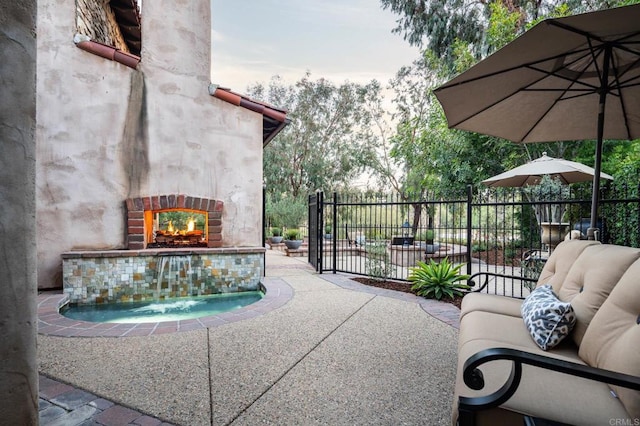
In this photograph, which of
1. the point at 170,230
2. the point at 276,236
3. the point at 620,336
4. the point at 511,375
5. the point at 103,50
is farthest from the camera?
the point at 276,236

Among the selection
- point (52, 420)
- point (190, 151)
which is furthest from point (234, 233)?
point (52, 420)

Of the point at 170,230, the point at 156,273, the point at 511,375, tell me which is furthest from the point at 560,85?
the point at 170,230

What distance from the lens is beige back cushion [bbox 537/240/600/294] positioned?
2227 millimetres

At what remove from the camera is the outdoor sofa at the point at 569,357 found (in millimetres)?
1115

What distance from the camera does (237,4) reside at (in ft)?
32.0

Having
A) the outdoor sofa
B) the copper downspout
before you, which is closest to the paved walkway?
the outdoor sofa

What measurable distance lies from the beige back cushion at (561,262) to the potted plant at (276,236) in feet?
32.3

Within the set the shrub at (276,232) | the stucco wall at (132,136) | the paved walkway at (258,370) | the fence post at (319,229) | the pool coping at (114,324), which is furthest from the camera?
the shrub at (276,232)

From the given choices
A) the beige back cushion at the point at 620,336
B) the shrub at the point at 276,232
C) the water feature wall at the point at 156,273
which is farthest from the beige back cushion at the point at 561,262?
the shrub at the point at 276,232

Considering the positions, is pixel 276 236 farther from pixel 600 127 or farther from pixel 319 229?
pixel 600 127

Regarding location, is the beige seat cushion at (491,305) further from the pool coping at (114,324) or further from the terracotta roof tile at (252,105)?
the terracotta roof tile at (252,105)

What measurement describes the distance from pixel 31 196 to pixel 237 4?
35.3 ft

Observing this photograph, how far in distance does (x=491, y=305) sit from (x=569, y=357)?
924mm

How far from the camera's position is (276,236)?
40.1 ft
